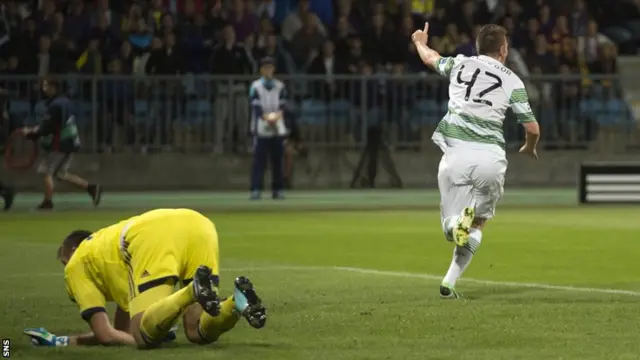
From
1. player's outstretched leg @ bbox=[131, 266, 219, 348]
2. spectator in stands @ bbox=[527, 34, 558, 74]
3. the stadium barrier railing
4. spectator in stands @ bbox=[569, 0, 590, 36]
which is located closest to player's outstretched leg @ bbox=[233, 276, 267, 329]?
player's outstretched leg @ bbox=[131, 266, 219, 348]

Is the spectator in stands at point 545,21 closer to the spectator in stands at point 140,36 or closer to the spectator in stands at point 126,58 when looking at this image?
the spectator in stands at point 140,36

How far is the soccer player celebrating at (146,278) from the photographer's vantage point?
947 centimetres

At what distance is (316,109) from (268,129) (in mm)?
2603

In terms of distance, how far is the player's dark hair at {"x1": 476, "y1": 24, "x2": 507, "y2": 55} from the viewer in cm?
1302

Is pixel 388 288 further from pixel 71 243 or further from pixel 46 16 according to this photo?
pixel 46 16

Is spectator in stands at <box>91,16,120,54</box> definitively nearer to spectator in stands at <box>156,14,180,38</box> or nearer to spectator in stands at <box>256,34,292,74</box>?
spectator in stands at <box>156,14,180,38</box>

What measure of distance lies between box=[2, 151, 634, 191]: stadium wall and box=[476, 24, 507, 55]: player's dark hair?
Result: 17200mm

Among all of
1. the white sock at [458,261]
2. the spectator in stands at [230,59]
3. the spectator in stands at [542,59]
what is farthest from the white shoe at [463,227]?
the spectator in stands at [542,59]

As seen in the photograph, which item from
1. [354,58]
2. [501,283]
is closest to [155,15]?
[354,58]

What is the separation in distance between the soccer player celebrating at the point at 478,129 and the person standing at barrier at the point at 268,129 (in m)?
14.1

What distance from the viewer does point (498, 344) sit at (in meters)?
10.0

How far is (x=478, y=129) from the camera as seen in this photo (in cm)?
1313

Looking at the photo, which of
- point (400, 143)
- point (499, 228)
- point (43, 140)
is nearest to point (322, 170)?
point (400, 143)

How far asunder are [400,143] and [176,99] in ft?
14.4
